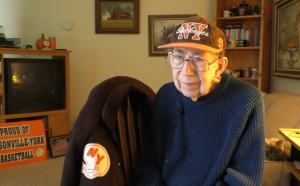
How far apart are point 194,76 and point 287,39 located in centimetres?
186

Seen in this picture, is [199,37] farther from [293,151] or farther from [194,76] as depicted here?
[293,151]

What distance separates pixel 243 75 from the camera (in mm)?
3109

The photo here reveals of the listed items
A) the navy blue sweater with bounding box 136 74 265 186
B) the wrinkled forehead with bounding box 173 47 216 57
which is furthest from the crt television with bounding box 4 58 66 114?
the wrinkled forehead with bounding box 173 47 216 57

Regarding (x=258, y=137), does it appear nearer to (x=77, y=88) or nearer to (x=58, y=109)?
(x=58, y=109)

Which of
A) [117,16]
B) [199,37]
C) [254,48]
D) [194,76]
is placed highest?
[117,16]

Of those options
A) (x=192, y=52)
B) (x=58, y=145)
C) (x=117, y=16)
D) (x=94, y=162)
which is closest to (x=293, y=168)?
(x=192, y=52)

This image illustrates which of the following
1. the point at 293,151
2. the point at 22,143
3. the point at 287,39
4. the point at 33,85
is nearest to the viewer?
the point at 293,151

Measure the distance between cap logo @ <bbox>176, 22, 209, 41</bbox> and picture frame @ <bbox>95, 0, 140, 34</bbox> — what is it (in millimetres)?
2540

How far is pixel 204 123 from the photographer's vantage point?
1020mm

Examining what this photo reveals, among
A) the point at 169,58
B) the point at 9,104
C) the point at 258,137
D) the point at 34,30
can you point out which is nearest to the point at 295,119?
the point at 258,137

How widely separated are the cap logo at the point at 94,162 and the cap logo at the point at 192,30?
480 mm

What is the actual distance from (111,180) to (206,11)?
9.50 feet

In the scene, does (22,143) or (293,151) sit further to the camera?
(22,143)

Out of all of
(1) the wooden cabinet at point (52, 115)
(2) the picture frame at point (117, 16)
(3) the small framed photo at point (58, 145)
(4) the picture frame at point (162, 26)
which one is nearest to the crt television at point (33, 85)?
(1) the wooden cabinet at point (52, 115)
